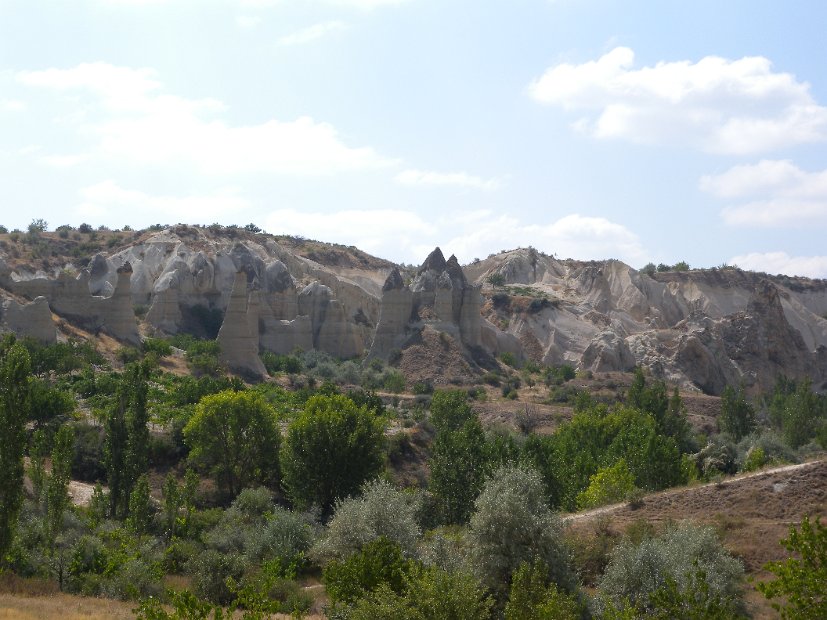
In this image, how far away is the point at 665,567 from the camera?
1655 cm

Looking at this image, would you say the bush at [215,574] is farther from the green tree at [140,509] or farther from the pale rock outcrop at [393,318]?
the pale rock outcrop at [393,318]

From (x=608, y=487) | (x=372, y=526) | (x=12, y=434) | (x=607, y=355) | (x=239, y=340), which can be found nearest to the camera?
(x=372, y=526)

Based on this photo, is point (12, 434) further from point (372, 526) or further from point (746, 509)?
point (746, 509)

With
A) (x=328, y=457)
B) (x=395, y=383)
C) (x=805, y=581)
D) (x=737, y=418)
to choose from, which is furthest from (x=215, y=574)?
(x=737, y=418)

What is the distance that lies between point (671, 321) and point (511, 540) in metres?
74.6

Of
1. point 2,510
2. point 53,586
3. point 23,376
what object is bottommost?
point 53,586

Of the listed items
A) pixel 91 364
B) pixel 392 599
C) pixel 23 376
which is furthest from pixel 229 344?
pixel 392 599

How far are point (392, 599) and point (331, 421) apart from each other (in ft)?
59.2

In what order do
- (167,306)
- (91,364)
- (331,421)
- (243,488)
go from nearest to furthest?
(331,421), (243,488), (91,364), (167,306)

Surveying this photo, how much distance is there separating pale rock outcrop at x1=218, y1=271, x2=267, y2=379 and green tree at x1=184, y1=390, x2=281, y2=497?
56.1ft

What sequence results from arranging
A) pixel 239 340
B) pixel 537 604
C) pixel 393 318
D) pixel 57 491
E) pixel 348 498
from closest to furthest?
pixel 537 604 < pixel 57 491 < pixel 348 498 < pixel 239 340 < pixel 393 318

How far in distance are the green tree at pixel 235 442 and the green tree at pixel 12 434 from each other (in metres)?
12.6

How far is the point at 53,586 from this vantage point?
21.1 m

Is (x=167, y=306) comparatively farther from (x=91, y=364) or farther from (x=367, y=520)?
(x=367, y=520)
